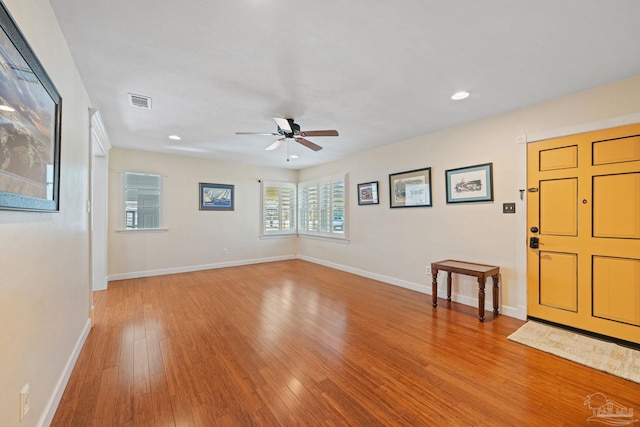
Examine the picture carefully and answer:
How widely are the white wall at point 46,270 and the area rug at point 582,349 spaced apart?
3720mm

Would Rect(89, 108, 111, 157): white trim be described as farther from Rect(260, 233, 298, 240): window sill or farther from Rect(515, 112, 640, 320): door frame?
Rect(515, 112, 640, 320): door frame

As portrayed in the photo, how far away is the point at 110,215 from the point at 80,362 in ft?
11.2

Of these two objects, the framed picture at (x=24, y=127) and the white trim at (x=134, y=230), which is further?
the white trim at (x=134, y=230)

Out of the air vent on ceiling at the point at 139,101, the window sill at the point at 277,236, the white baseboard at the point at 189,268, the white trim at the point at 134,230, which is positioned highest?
the air vent on ceiling at the point at 139,101

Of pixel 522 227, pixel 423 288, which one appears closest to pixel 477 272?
pixel 522 227

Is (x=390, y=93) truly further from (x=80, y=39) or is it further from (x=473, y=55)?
(x=80, y=39)

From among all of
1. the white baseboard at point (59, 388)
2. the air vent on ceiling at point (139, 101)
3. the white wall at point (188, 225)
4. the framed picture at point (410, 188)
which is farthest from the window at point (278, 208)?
the white baseboard at point (59, 388)

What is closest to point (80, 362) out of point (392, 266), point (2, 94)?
point (2, 94)

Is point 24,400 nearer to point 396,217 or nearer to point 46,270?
point 46,270

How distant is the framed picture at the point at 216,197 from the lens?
585 centimetres

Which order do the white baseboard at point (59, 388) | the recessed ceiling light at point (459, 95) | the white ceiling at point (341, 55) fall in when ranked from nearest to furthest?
the white baseboard at point (59, 388) → the white ceiling at point (341, 55) → the recessed ceiling light at point (459, 95)

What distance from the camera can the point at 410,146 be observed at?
14.3 feet

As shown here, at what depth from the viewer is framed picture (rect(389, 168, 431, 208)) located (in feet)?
13.5

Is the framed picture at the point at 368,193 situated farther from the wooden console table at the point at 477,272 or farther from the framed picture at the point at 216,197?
the framed picture at the point at 216,197
